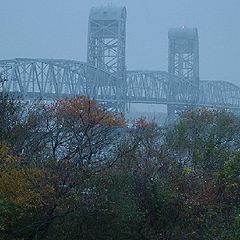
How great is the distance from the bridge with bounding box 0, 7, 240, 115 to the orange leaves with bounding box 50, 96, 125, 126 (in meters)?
17.3

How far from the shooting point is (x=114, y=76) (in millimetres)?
50781

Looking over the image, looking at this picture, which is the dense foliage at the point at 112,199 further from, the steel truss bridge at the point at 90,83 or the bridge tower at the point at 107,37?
the bridge tower at the point at 107,37

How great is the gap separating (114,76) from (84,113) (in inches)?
1330

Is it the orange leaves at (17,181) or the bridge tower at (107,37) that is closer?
the orange leaves at (17,181)

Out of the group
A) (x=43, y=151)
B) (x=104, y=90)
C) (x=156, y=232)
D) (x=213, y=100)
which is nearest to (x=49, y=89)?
(x=104, y=90)

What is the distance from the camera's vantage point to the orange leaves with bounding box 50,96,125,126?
15027mm

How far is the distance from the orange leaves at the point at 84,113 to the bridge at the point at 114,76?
17328 mm

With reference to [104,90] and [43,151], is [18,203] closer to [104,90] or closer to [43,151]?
[43,151]

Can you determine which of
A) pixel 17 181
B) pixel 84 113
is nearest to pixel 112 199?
pixel 17 181

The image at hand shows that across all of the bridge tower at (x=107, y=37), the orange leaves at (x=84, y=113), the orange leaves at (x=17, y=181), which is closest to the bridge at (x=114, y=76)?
the bridge tower at (x=107, y=37)

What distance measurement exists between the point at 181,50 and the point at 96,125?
178 feet

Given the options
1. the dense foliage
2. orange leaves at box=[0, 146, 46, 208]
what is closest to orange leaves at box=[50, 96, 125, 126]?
the dense foliage

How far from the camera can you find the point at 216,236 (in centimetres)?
838

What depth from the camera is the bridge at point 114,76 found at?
43678mm
